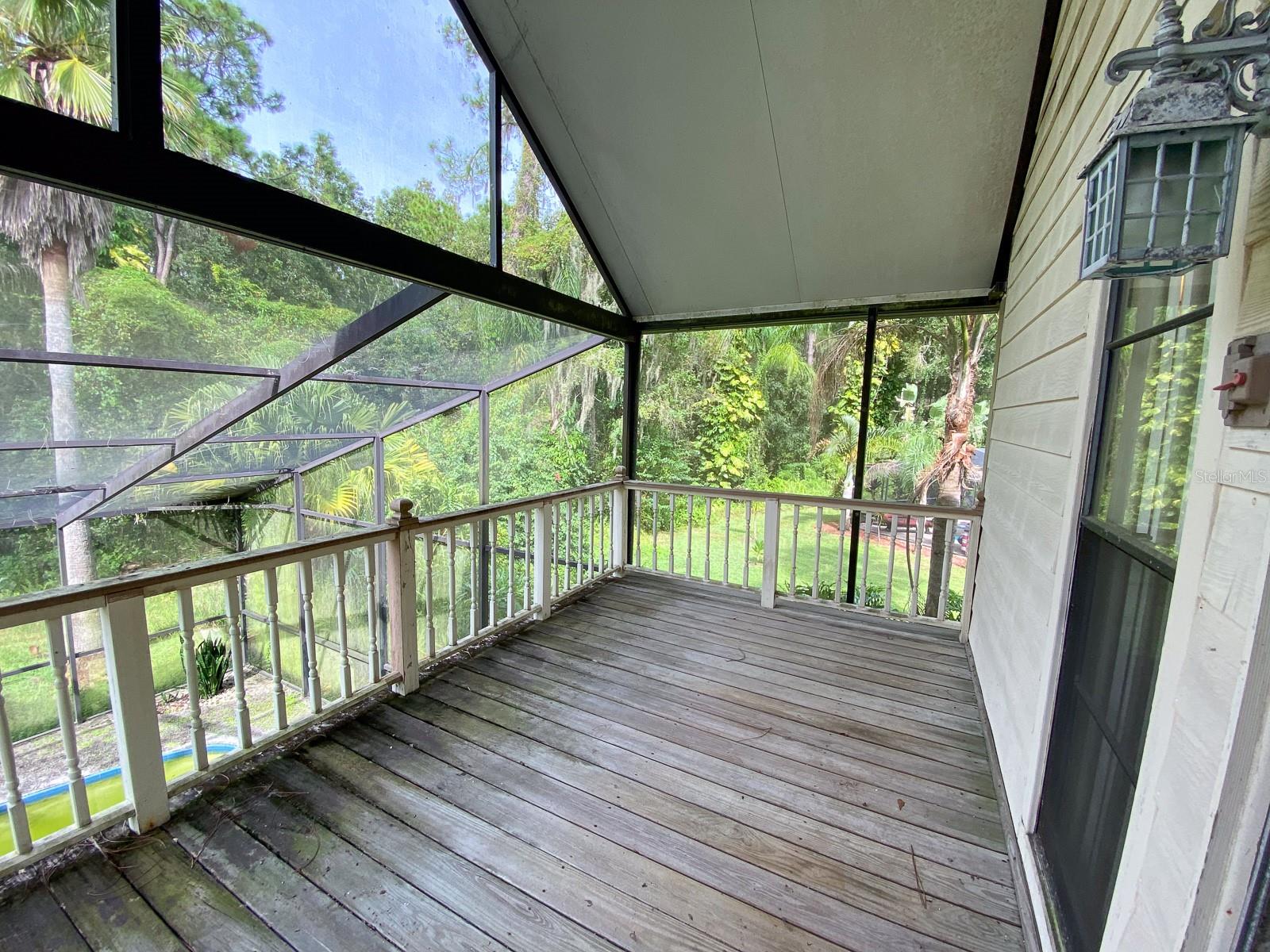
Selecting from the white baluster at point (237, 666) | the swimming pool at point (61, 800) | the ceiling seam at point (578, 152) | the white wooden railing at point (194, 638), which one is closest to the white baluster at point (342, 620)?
the white wooden railing at point (194, 638)

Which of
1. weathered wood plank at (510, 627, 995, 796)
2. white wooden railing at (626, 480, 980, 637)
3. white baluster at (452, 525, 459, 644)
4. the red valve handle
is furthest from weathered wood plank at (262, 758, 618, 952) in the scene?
white wooden railing at (626, 480, 980, 637)

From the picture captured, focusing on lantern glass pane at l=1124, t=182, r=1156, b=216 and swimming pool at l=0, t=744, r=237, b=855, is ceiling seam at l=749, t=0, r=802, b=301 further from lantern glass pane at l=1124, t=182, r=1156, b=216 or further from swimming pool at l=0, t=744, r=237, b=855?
swimming pool at l=0, t=744, r=237, b=855

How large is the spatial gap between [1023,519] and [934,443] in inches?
177

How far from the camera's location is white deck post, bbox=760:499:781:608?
3600 mm

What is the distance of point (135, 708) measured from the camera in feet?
5.26

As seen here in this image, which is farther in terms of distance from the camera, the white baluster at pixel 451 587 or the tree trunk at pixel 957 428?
the tree trunk at pixel 957 428

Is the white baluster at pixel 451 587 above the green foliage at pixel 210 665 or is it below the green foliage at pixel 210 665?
above

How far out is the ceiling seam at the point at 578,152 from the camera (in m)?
2.84

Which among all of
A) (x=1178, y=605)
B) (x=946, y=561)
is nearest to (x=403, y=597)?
(x=1178, y=605)

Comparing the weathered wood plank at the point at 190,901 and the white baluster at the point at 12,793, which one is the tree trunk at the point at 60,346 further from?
the weathered wood plank at the point at 190,901

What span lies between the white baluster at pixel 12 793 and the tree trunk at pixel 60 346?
43 cm

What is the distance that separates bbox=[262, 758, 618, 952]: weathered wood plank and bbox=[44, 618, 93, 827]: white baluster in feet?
1.63

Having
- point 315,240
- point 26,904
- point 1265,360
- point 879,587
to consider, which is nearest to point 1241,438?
point 1265,360

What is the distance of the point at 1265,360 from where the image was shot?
669 mm
